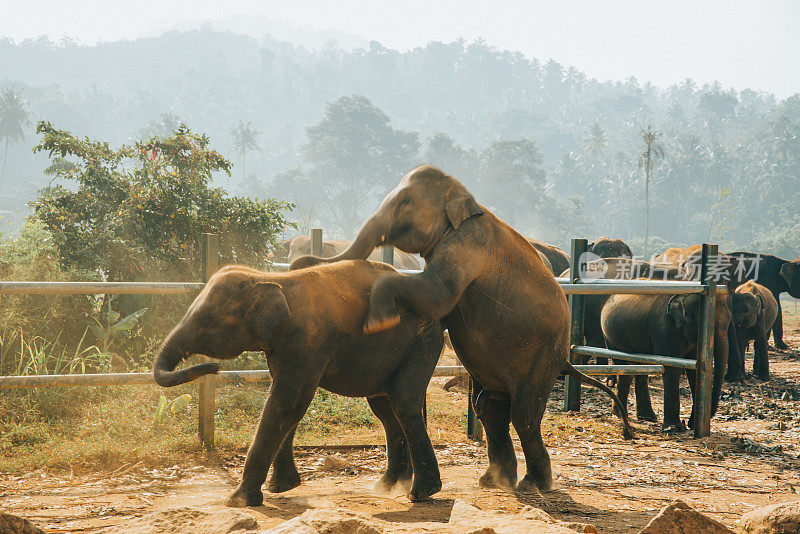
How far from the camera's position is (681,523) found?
9.27ft

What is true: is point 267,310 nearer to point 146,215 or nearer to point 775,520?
point 775,520

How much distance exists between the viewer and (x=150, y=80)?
146 metres

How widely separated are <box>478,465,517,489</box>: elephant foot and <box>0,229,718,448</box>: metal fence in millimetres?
933

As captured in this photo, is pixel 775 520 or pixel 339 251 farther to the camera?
pixel 339 251

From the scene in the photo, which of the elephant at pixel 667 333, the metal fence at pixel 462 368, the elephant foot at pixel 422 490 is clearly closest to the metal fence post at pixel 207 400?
the metal fence at pixel 462 368

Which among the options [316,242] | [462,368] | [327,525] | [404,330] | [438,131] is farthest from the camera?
[438,131]

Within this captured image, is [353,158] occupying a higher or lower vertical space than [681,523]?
higher

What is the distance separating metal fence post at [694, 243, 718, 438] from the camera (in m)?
6.22

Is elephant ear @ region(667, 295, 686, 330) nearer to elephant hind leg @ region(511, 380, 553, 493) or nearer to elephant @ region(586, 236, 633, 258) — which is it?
elephant hind leg @ region(511, 380, 553, 493)

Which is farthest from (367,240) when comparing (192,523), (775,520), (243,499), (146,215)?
(146,215)

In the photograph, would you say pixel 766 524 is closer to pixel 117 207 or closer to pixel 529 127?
pixel 117 207

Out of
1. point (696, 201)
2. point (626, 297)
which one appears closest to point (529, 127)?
point (696, 201)

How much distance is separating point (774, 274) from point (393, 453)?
16479mm

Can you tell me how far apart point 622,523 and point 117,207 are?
22.5ft
